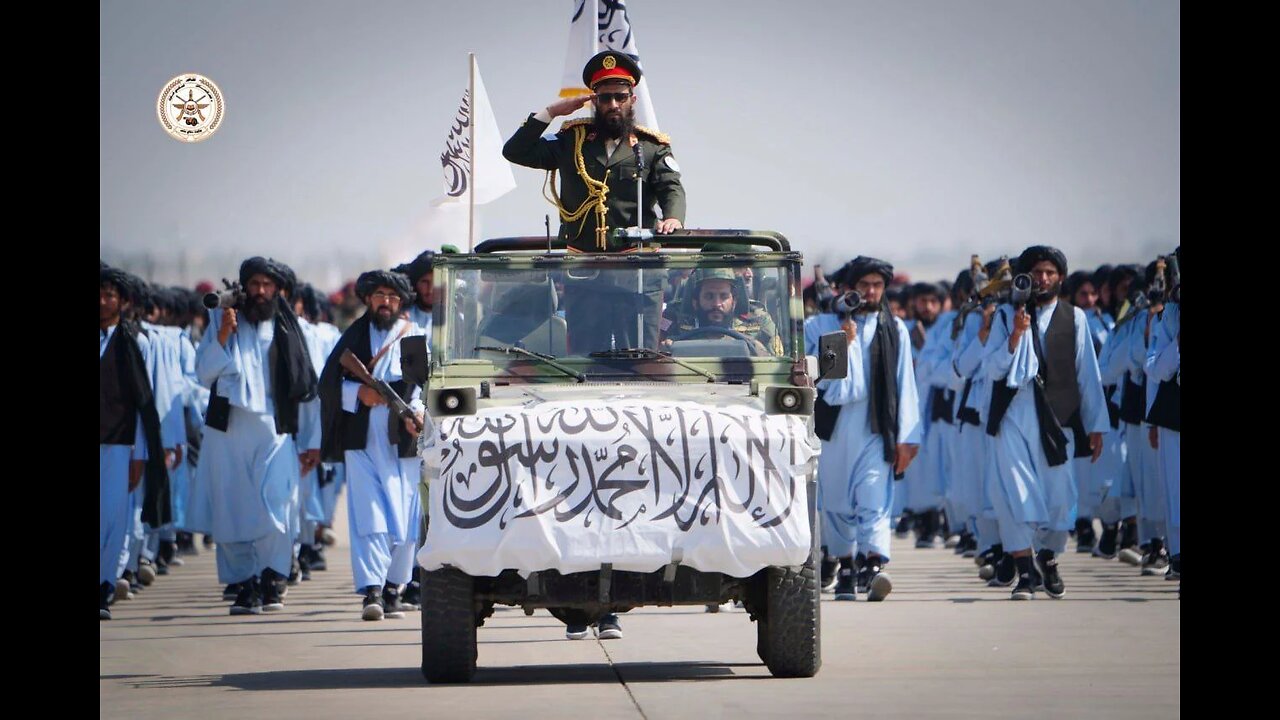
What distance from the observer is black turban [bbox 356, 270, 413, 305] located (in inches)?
605

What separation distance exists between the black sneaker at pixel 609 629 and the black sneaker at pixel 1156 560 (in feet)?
19.8

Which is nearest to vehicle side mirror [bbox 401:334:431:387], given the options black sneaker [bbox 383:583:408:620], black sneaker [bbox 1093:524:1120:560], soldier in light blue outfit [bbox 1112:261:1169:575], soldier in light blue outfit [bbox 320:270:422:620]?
soldier in light blue outfit [bbox 320:270:422:620]

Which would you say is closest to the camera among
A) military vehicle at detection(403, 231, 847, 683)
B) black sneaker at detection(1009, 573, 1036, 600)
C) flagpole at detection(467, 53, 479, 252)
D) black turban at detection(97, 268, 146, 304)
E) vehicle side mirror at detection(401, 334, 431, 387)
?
military vehicle at detection(403, 231, 847, 683)

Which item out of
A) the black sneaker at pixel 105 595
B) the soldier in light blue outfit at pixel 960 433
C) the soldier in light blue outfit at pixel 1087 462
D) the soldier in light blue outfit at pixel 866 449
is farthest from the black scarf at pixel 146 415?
the soldier in light blue outfit at pixel 1087 462

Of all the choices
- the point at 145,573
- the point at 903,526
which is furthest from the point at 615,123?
the point at 903,526

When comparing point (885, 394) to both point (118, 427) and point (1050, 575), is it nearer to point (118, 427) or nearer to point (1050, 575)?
point (1050, 575)

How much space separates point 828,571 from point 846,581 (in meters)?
0.57

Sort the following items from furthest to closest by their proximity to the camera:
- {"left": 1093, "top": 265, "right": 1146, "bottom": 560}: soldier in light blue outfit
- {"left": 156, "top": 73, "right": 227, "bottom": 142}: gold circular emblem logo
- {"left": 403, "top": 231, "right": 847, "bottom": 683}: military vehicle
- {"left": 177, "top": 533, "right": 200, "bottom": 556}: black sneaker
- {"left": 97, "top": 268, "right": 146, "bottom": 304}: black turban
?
1. {"left": 177, "top": 533, "right": 200, "bottom": 556}: black sneaker
2. {"left": 1093, "top": 265, "right": 1146, "bottom": 560}: soldier in light blue outfit
3. {"left": 97, "top": 268, "right": 146, "bottom": 304}: black turban
4. {"left": 156, "top": 73, "right": 227, "bottom": 142}: gold circular emblem logo
5. {"left": 403, "top": 231, "right": 847, "bottom": 683}: military vehicle

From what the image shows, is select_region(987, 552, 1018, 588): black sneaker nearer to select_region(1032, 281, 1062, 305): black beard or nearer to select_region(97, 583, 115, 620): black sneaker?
select_region(1032, 281, 1062, 305): black beard

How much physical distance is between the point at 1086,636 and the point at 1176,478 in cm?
466

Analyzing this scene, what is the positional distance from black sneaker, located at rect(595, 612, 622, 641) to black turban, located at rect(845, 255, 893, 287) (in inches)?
159

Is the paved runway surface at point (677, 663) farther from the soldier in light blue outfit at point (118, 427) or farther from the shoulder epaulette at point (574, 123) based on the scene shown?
the shoulder epaulette at point (574, 123)

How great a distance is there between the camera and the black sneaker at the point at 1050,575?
1574cm
